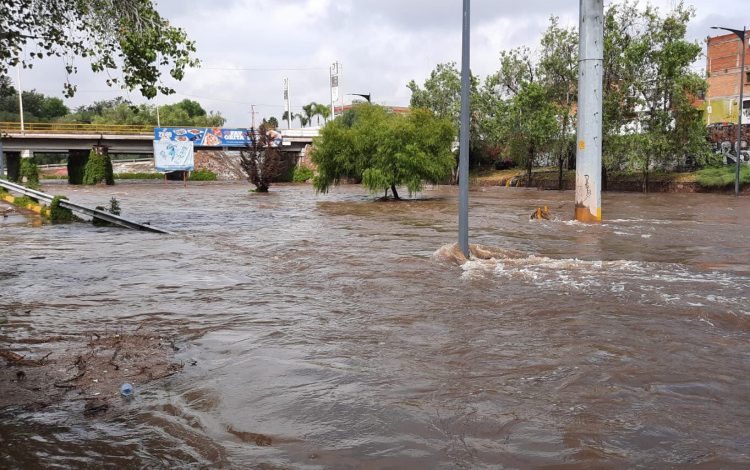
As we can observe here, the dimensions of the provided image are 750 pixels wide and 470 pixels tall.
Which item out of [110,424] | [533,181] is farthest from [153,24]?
[533,181]

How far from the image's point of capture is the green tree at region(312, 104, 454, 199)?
32.2 metres

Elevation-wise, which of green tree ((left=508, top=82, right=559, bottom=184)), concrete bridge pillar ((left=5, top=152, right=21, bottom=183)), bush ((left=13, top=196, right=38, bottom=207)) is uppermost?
green tree ((left=508, top=82, right=559, bottom=184))

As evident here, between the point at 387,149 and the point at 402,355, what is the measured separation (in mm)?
26713

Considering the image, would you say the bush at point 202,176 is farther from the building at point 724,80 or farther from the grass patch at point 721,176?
the grass patch at point 721,176

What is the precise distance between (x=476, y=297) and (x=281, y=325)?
2650mm

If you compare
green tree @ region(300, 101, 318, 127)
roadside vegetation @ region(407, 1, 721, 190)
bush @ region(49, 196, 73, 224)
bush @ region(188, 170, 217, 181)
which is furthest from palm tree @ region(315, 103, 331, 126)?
bush @ region(49, 196, 73, 224)

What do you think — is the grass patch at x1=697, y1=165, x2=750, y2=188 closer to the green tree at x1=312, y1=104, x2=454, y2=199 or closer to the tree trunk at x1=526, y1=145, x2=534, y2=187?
the tree trunk at x1=526, y1=145, x2=534, y2=187

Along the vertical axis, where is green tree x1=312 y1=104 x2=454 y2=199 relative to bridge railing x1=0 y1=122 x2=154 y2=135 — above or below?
below

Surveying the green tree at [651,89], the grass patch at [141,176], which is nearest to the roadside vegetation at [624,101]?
the green tree at [651,89]

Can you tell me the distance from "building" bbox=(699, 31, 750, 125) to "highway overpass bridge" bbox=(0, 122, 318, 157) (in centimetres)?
4319

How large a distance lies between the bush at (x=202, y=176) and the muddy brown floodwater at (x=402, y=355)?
61062 mm

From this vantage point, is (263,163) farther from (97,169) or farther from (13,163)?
(13,163)

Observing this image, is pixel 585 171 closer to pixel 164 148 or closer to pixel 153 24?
pixel 153 24

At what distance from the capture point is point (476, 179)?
181 ft
